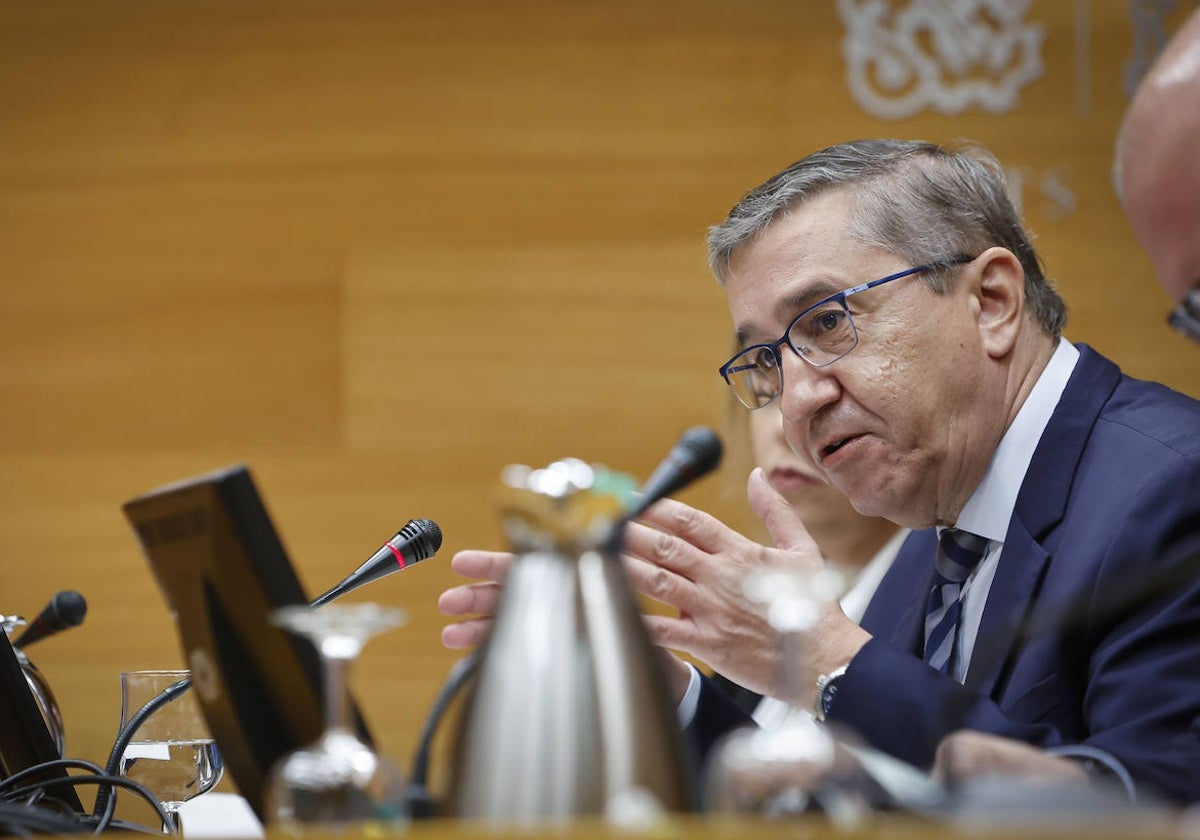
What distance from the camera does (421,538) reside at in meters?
1.33

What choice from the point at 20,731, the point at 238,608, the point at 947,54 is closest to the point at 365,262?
the point at 947,54

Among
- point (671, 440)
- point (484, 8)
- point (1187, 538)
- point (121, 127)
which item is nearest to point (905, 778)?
point (1187, 538)

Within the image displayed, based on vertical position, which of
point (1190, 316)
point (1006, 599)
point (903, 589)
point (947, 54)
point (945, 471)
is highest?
point (947, 54)

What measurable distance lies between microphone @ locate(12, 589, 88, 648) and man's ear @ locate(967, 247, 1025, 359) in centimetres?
113

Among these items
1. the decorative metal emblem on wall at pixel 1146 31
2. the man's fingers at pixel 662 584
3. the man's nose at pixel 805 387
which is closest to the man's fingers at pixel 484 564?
the man's fingers at pixel 662 584

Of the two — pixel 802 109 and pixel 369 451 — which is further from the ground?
pixel 802 109

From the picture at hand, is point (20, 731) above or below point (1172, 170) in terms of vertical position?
below

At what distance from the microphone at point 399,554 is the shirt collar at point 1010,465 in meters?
0.68

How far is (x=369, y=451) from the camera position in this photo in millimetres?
3547

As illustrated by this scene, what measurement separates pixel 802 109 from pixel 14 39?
7.07ft

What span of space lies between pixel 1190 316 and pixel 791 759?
59 cm

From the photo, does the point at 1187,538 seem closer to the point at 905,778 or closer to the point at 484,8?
the point at 905,778

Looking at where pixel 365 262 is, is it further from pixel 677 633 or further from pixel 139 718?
pixel 677 633

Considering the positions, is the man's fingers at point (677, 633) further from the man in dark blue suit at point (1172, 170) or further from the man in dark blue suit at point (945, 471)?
the man in dark blue suit at point (1172, 170)
